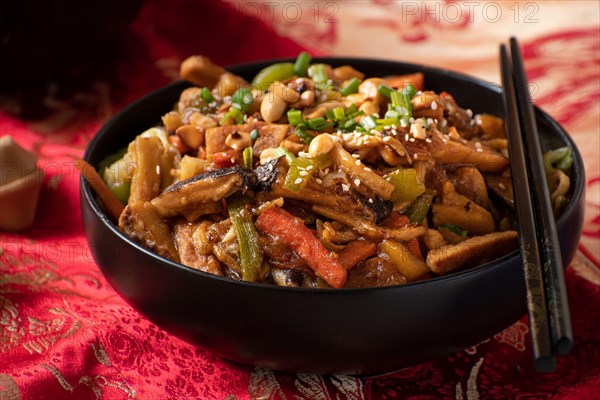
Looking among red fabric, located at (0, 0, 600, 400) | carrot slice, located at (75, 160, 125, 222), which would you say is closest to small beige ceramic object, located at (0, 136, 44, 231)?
red fabric, located at (0, 0, 600, 400)

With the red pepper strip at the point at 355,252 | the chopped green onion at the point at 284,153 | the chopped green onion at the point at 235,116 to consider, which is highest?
the chopped green onion at the point at 284,153

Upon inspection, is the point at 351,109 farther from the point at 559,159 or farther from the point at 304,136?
the point at 559,159

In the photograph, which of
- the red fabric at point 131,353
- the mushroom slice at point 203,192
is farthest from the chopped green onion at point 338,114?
the red fabric at point 131,353

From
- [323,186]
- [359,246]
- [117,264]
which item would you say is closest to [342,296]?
[359,246]

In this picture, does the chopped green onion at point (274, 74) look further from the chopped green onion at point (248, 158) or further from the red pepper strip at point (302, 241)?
the red pepper strip at point (302, 241)

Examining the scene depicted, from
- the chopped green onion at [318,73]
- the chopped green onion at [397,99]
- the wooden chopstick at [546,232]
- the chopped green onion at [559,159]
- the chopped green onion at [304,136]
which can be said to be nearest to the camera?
the wooden chopstick at [546,232]

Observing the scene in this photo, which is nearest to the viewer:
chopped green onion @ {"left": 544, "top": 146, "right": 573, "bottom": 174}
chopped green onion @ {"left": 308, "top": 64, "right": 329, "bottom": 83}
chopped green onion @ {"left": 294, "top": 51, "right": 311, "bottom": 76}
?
chopped green onion @ {"left": 544, "top": 146, "right": 573, "bottom": 174}

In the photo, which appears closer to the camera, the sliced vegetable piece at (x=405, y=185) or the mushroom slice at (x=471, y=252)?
the mushroom slice at (x=471, y=252)

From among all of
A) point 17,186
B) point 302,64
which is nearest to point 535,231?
point 302,64

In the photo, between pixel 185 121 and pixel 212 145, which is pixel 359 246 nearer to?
pixel 212 145

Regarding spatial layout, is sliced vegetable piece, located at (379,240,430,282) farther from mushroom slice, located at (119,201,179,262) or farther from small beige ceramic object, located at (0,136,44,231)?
small beige ceramic object, located at (0,136,44,231)
